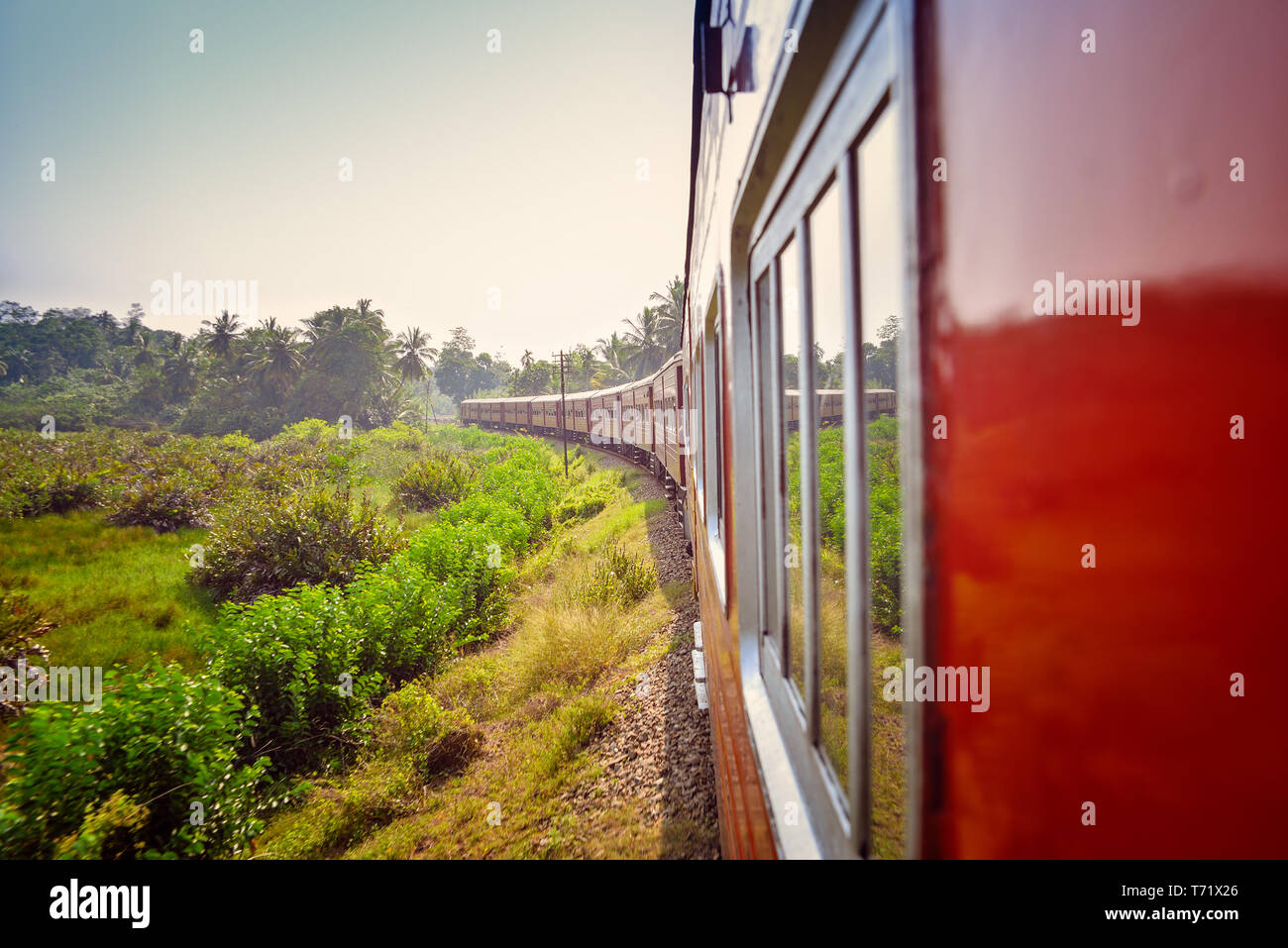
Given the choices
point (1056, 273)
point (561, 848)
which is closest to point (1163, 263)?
point (1056, 273)

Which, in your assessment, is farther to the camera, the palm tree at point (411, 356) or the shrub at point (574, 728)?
the palm tree at point (411, 356)

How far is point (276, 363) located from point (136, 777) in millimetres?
51408

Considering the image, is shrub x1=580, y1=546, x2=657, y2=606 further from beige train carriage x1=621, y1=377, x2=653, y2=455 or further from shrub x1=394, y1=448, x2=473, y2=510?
shrub x1=394, y1=448, x2=473, y2=510

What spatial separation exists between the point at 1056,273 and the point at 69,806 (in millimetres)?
5700

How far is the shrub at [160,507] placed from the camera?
13352 mm

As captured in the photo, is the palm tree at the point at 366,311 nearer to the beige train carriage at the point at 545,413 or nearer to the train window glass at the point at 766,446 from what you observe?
the beige train carriage at the point at 545,413

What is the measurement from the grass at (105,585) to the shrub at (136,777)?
7.90 feet

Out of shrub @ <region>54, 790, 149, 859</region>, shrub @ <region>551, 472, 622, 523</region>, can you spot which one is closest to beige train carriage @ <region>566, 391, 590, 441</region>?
shrub @ <region>551, 472, 622, 523</region>

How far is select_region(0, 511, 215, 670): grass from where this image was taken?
26.6 feet

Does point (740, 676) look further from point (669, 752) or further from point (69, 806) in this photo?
point (69, 806)

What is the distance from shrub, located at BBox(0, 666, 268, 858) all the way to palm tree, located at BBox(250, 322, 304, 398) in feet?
164

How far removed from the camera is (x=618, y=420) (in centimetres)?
2114

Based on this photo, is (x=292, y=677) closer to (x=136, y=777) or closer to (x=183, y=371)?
(x=136, y=777)

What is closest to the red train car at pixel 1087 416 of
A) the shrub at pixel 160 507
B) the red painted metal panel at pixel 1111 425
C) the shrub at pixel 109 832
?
the red painted metal panel at pixel 1111 425
